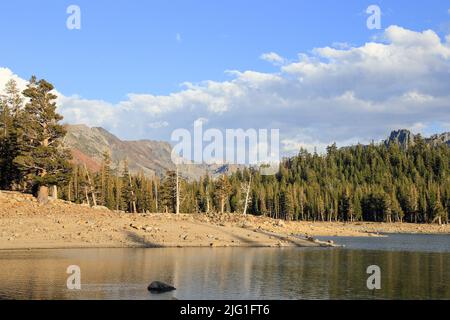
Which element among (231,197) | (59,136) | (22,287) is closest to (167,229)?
(59,136)

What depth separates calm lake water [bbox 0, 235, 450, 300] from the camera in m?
23.4

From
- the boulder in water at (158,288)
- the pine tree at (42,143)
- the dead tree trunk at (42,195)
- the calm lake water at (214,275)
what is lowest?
the calm lake water at (214,275)

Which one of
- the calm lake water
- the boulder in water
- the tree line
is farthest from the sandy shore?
the boulder in water

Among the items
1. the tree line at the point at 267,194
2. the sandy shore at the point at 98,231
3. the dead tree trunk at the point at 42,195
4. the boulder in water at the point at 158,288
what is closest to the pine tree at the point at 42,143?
the dead tree trunk at the point at 42,195

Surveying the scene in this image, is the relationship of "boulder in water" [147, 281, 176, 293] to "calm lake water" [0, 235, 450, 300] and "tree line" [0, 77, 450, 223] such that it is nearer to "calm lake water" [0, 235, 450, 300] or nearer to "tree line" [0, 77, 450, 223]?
"calm lake water" [0, 235, 450, 300]

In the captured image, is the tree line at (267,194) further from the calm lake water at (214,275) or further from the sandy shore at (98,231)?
the calm lake water at (214,275)

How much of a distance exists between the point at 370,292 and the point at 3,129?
71830 mm

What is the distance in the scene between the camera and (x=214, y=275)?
97.1ft

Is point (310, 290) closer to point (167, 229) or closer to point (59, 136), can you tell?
point (167, 229)

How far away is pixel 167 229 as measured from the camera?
183 ft

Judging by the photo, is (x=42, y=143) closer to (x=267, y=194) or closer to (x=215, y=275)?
(x=215, y=275)

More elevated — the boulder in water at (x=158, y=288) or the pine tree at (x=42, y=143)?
the pine tree at (x=42, y=143)

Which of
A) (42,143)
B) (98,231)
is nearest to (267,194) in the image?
(42,143)

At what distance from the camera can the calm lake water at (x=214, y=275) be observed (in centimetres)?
2339
